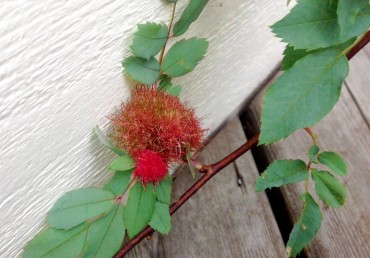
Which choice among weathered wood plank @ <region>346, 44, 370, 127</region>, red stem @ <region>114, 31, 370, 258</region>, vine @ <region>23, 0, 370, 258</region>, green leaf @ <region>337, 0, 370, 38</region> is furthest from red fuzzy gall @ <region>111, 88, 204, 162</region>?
weathered wood plank @ <region>346, 44, 370, 127</region>

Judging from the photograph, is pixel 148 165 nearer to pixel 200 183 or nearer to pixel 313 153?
pixel 200 183

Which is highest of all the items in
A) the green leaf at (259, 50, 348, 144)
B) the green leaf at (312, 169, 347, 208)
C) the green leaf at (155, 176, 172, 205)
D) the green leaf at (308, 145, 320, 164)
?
the green leaf at (259, 50, 348, 144)

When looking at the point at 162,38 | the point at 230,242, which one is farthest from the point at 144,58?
the point at 230,242

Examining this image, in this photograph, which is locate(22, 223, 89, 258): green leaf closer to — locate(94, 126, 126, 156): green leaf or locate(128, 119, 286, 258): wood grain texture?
locate(94, 126, 126, 156): green leaf

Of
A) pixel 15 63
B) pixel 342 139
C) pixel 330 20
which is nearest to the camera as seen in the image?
pixel 15 63

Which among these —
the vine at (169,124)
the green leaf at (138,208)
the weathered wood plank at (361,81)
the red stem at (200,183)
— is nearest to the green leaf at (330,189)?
the vine at (169,124)

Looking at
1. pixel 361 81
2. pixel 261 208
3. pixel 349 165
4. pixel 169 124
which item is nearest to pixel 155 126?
pixel 169 124

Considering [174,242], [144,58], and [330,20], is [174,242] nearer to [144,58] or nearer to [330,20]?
[144,58]
